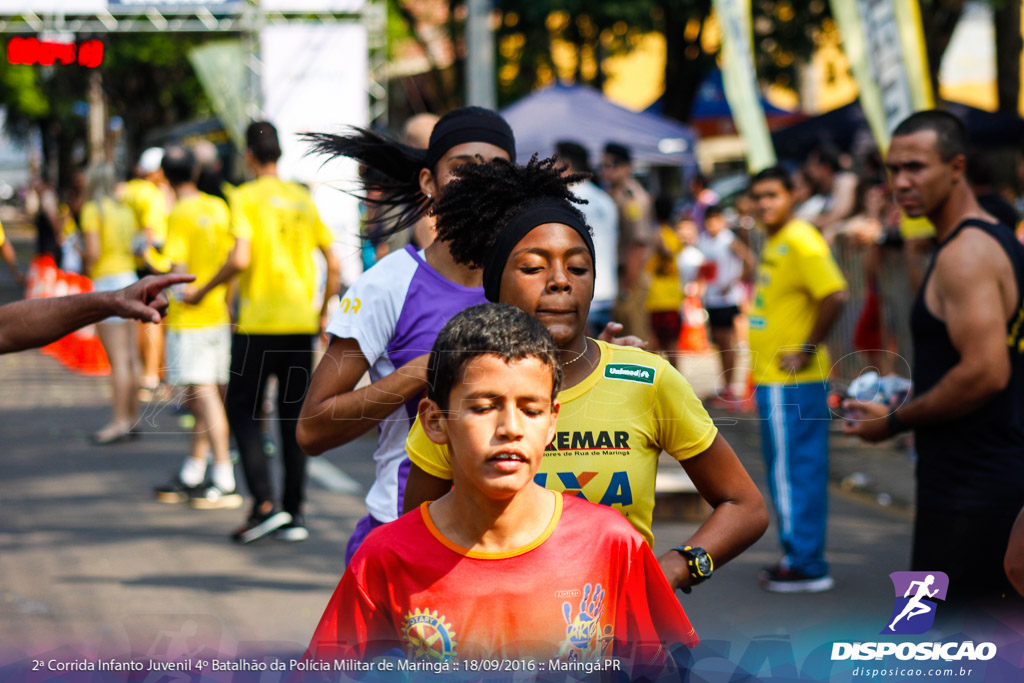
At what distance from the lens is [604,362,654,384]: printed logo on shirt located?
2434 millimetres

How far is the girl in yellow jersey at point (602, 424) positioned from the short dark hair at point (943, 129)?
1.67 meters

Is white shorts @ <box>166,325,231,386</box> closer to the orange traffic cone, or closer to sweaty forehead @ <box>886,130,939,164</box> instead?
sweaty forehead @ <box>886,130,939,164</box>

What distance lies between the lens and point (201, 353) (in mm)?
7367

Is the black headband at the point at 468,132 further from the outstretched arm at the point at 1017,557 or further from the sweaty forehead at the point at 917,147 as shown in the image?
the outstretched arm at the point at 1017,557

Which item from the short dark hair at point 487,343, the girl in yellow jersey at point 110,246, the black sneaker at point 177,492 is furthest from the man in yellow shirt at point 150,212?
the short dark hair at point 487,343

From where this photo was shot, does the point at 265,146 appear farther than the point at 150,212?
No

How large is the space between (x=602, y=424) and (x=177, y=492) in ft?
18.8

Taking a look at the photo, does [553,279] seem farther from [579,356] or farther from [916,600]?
[916,600]

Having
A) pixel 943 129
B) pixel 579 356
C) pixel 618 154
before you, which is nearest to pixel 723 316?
pixel 618 154

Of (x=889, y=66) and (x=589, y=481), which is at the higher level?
(x=889, y=66)

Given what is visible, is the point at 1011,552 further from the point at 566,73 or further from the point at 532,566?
the point at 566,73

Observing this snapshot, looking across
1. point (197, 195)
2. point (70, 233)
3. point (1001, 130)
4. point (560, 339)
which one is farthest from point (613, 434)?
point (70, 233)

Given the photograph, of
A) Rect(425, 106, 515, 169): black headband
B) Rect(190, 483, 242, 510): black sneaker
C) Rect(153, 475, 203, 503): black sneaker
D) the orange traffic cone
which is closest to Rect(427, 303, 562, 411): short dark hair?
Rect(425, 106, 515, 169): black headband

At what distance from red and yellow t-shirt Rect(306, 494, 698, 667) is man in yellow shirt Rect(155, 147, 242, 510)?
541 cm
